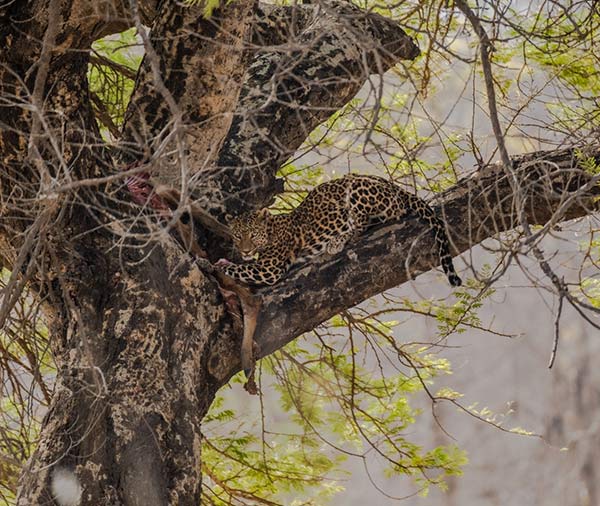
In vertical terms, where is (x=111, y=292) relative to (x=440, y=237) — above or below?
below

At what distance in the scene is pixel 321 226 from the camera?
6.36 m

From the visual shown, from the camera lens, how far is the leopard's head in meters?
6.12

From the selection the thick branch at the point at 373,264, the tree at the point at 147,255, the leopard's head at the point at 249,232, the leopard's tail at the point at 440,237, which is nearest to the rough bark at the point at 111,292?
the tree at the point at 147,255

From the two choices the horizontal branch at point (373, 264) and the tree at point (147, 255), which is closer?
the tree at point (147, 255)

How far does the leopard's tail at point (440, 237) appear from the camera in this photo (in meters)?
5.86

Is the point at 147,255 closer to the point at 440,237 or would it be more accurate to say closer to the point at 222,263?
the point at 222,263

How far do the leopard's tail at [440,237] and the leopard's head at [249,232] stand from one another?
89 cm

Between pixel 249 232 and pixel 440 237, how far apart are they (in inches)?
42.8

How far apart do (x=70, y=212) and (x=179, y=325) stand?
79 centimetres

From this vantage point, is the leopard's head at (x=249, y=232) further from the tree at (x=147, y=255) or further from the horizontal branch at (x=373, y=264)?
the horizontal branch at (x=373, y=264)

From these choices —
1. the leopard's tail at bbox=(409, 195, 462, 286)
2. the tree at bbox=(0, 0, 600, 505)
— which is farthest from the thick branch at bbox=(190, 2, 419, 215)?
the leopard's tail at bbox=(409, 195, 462, 286)

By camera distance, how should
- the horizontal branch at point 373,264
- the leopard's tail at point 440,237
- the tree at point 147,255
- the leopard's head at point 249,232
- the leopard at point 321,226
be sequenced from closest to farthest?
the tree at point 147,255 → the horizontal branch at point 373,264 → the leopard's tail at point 440,237 → the leopard at point 321,226 → the leopard's head at point 249,232

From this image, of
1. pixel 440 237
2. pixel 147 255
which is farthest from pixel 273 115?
pixel 147 255

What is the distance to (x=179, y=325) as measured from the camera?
546 cm
